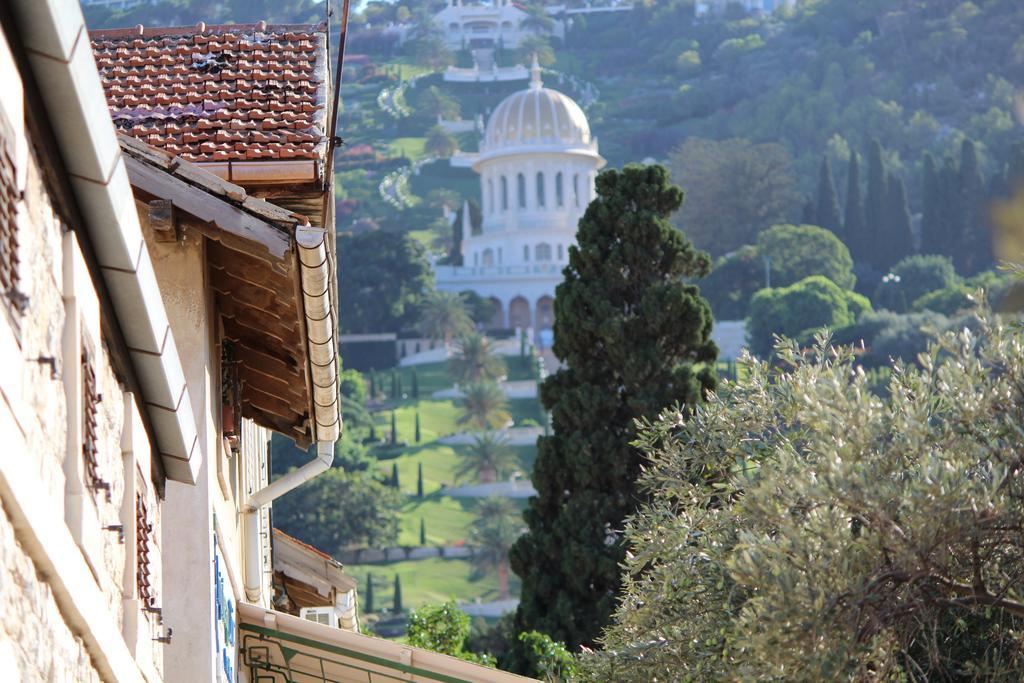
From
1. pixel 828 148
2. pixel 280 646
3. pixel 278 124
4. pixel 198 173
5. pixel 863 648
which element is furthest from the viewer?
pixel 828 148

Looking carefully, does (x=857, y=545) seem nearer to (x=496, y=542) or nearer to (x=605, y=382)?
(x=605, y=382)

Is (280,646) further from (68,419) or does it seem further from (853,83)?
(853,83)

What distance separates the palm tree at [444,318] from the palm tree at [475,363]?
7504 mm

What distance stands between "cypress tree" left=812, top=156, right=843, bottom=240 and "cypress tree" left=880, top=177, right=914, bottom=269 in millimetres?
3346

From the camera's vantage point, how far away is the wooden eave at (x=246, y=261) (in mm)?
6734

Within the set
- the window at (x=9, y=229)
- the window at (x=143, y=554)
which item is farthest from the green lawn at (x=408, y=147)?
A: the window at (x=9, y=229)

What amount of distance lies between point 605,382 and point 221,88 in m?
10.2

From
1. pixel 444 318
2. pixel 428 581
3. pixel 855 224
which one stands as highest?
pixel 855 224

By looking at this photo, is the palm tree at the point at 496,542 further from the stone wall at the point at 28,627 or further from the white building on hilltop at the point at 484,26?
the white building on hilltop at the point at 484,26

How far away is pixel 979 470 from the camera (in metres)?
6.31

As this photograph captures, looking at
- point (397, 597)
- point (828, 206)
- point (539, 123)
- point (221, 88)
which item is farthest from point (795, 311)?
point (221, 88)

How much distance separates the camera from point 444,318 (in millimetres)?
102875

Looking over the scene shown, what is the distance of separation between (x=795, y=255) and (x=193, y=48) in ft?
342

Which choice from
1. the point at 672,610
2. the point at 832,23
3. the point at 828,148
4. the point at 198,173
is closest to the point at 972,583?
the point at 672,610
